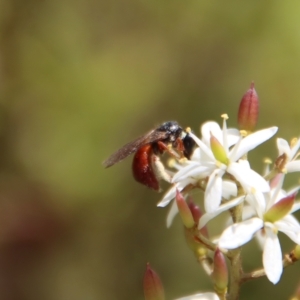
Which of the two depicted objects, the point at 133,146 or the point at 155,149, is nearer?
the point at 133,146

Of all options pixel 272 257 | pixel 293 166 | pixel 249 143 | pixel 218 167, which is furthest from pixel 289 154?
pixel 272 257

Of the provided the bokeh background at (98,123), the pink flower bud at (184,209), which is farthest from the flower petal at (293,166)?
the bokeh background at (98,123)

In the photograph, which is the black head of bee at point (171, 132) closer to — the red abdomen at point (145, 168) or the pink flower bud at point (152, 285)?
the red abdomen at point (145, 168)

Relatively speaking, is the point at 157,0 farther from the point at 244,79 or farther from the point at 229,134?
the point at 229,134

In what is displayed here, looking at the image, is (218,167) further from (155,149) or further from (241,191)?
(155,149)

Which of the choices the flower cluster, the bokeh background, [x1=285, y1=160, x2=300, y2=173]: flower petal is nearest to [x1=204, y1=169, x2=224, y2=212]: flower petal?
the flower cluster

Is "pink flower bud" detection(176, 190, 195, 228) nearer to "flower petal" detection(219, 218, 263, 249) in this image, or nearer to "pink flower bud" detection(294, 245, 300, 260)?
"flower petal" detection(219, 218, 263, 249)

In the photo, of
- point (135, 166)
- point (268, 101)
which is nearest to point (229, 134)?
point (135, 166)
